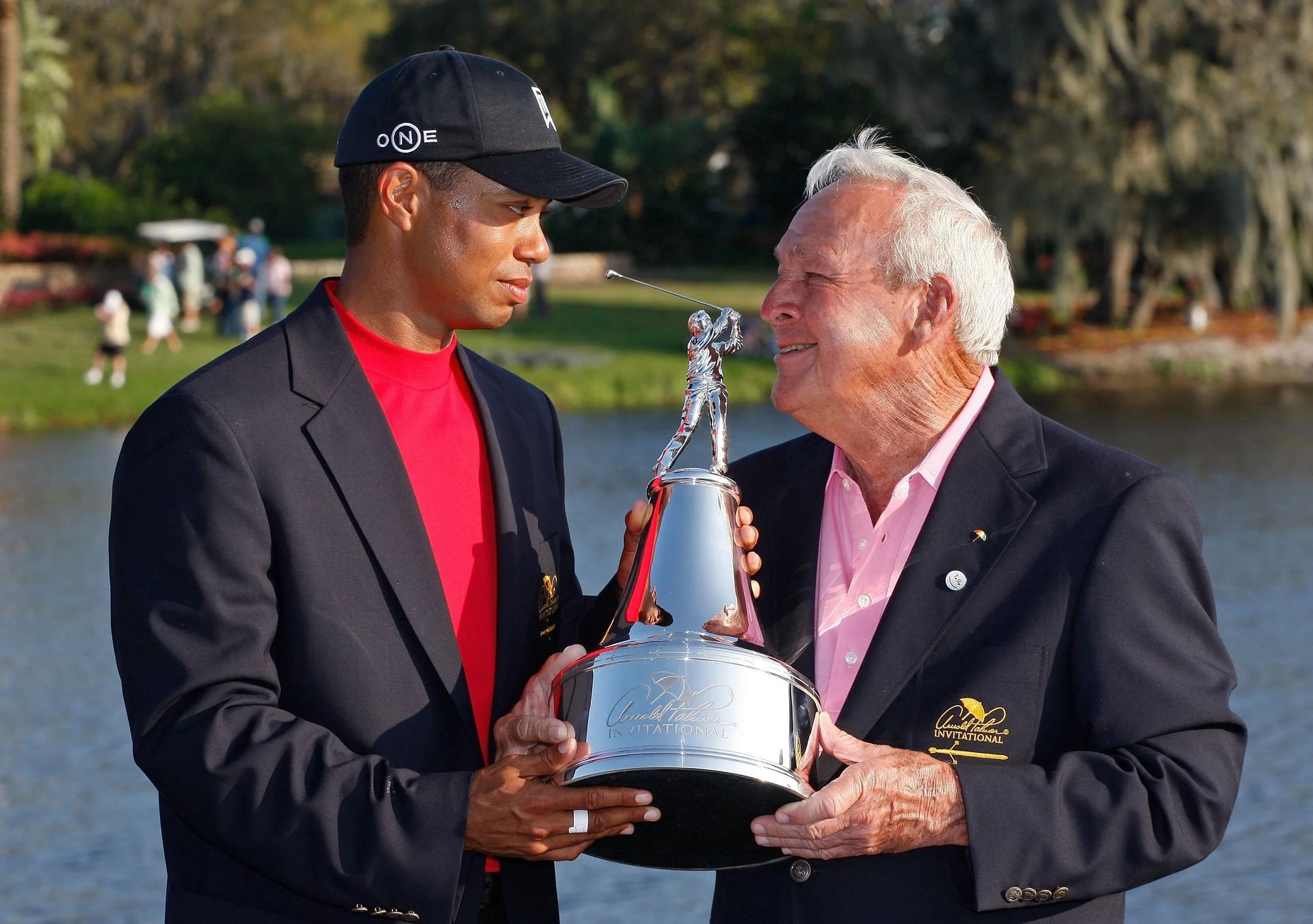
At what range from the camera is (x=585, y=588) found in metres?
12.8

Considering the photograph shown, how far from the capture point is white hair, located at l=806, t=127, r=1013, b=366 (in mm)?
3348

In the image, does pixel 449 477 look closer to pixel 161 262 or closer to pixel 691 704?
pixel 691 704

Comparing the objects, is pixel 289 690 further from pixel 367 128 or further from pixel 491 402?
pixel 367 128

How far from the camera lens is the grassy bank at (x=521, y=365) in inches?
914

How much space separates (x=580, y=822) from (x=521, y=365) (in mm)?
23504

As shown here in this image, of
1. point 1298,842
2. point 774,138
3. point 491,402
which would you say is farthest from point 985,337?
point 774,138

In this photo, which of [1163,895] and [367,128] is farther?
[1163,895]

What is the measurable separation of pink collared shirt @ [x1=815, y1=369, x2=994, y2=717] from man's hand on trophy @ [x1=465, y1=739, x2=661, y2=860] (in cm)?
63

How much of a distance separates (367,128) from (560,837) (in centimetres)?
138

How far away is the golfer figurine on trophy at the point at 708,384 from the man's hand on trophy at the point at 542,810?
0.63m

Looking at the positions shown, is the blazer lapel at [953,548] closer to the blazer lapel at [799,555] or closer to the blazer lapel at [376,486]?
the blazer lapel at [799,555]

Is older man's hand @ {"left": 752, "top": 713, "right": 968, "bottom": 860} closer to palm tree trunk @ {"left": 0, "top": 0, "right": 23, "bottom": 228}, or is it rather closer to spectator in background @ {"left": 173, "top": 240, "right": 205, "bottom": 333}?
spectator in background @ {"left": 173, "top": 240, "right": 205, "bottom": 333}

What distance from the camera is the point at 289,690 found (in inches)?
117

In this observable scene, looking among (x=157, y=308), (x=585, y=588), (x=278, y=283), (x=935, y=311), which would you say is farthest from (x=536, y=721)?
(x=278, y=283)
